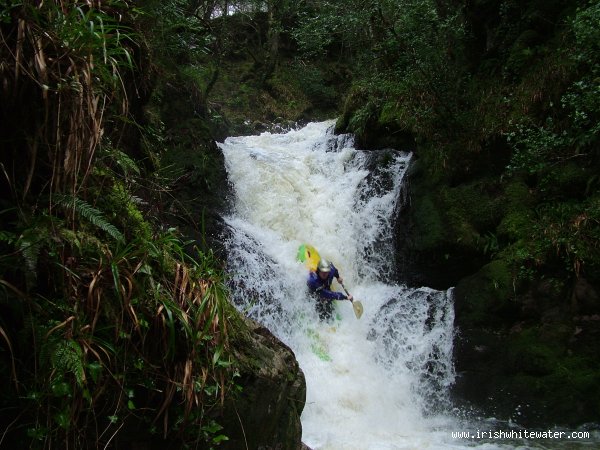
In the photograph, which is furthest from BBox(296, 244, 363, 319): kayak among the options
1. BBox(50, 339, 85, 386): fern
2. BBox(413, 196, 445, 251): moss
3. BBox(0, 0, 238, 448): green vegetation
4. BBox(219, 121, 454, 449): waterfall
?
BBox(50, 339, 85, 386): fern

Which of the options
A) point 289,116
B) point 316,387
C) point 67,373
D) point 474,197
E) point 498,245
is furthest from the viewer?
point 289,116

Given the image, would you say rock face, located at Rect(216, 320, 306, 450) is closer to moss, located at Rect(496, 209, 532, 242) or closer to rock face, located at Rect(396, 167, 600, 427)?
rock face, located at Rect(396, 167, 600, 427)

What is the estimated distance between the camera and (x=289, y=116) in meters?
21.2

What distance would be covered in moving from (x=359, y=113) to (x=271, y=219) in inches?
150

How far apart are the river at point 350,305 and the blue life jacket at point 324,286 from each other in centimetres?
22

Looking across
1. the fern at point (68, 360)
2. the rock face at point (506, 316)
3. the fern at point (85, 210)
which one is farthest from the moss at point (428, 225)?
the fern at point (68, 360)

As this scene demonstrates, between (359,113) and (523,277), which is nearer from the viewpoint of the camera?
(523,277)

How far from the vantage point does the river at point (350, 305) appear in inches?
222

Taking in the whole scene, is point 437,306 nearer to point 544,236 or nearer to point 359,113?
point 544,236

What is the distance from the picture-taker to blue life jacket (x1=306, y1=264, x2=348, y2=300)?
288 inches

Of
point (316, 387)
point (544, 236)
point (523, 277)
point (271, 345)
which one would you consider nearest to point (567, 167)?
point (544, 236)

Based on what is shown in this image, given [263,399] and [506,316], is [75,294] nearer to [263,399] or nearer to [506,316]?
[263,399]

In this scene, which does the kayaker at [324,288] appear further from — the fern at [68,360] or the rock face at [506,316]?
the fern at [68,360]

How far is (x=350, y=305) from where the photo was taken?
757 centimetres
